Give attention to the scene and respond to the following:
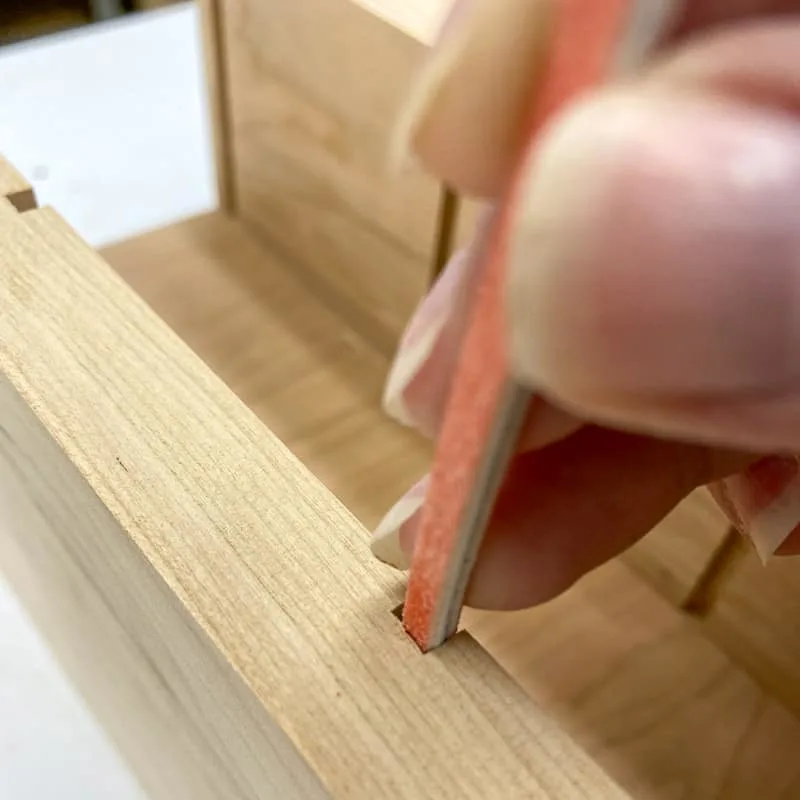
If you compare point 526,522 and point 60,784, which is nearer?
point 526,522

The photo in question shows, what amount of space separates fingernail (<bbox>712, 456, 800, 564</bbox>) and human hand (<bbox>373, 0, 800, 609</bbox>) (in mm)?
116

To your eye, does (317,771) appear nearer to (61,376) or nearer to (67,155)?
(61,376)

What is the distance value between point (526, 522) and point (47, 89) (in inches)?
24.7

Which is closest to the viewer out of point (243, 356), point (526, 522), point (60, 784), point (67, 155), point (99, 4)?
point (526, 522)

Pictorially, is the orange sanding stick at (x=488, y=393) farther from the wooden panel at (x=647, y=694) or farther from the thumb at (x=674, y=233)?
the wooden panel at (x=647, y=694)

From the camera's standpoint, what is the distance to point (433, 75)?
161mm

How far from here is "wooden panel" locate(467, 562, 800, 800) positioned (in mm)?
396

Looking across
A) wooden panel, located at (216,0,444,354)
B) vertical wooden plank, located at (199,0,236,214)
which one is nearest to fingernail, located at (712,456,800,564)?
wooden panel, located at (216,0,444,354)

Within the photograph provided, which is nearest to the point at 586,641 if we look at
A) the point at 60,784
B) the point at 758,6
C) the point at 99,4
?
the point at 60,784

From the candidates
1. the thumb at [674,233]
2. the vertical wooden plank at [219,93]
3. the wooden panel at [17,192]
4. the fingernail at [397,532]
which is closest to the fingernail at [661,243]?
the thumb at [674,233]

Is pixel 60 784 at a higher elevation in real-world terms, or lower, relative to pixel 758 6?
lower

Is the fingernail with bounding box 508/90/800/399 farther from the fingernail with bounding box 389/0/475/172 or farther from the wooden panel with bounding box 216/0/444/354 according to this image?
the wooden panel with bounding box 216/0/444/354

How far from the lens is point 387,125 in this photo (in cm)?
46

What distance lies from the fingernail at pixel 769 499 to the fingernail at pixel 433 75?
152 mm
